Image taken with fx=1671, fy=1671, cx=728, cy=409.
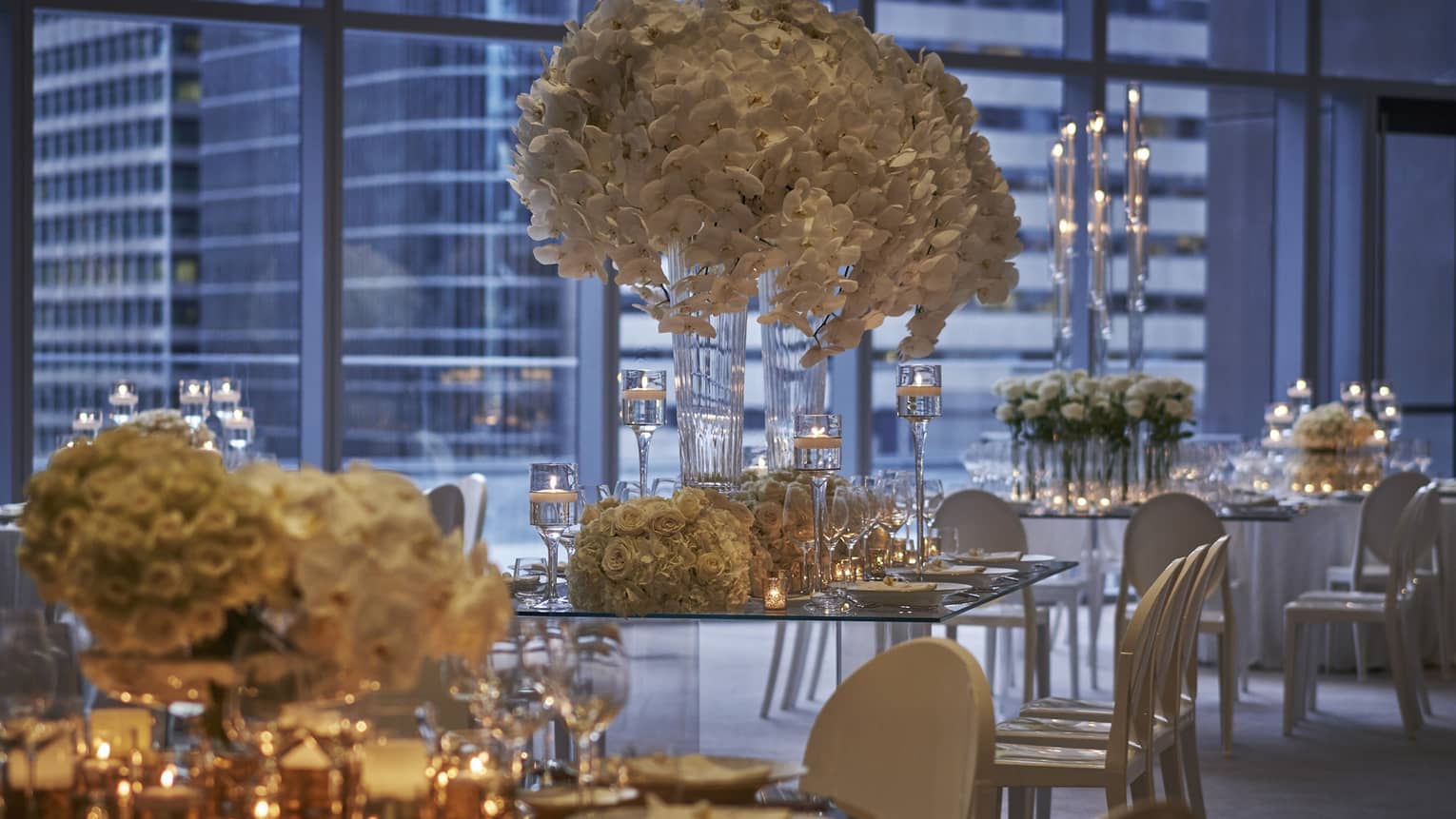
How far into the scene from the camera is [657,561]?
3129 mm

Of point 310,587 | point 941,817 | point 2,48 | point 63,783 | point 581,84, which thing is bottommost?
point 941,817

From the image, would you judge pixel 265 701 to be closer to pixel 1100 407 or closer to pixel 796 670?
pixel 796 670

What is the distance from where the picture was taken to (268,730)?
169cm

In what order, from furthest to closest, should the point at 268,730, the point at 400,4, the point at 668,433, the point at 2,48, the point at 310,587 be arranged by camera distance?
the point at 668,433 → the point at 400,4 → the point at 2,48 → the point at 268,730 → the point at 310,587

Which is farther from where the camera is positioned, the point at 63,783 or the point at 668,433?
the point at 668,433

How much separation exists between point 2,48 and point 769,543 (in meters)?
5.60

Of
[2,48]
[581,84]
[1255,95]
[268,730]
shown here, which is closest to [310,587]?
[268,730]

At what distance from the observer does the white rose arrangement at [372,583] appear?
1.59m

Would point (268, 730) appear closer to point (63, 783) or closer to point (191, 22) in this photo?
point (63, 783)

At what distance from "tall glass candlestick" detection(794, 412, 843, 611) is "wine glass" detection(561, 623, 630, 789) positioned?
5.28 ft

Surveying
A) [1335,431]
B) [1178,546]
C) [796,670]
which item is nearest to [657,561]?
[1178,546]

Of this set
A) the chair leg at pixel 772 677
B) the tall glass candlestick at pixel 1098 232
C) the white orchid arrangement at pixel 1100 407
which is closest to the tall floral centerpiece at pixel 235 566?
the chair leg at pixel 772 677

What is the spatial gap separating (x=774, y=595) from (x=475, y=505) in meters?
3.66

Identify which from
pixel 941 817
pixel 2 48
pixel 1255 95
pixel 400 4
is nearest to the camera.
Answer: pixel 941 817
